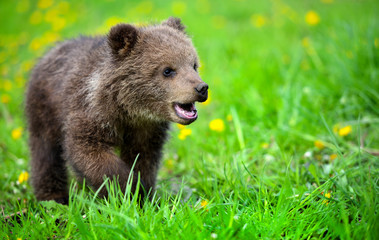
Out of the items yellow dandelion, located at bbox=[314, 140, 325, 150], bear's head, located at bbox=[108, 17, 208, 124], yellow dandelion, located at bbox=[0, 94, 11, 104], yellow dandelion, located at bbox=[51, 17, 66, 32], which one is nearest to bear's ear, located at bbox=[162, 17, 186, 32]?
bear's head, located at bbox=[108, 17, 208, 124]

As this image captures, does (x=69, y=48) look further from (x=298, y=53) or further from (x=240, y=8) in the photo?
(x=240, y=8)

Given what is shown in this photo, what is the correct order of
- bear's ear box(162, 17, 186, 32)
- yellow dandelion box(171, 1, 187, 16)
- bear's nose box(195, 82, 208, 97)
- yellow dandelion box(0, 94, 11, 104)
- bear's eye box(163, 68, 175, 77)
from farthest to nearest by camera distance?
yellow dandelion box(171, 1, 187, 16), yellow dandelion box(0, 94, 11, 104), bear's ear box(162, 17, 186, 32), bear's eye box(163, 68, 175, 77), bear's nose box(195, 82, 208, 97)

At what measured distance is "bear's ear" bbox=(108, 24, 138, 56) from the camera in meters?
3.08

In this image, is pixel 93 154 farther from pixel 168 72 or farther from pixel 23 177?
pixel 23 177

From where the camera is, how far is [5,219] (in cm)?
301

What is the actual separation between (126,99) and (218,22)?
5914mm

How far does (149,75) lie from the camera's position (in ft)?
10.2

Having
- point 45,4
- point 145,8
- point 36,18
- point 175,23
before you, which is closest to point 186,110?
point 175,23

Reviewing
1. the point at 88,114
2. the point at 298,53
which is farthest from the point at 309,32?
the point at 88,114

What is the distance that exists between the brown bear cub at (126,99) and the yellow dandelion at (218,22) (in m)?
4.96

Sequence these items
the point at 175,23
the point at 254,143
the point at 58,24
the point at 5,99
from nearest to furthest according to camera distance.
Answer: the point at 175,23 < the point at 254,143 < the point at 5,99 < the point at 58,24

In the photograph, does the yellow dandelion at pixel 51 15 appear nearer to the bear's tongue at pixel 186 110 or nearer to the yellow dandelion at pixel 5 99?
the yellow dandelion at pixel 5 99

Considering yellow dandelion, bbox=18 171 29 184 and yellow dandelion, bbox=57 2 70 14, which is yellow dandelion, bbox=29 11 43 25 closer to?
yellow dandelion, bbox=57 2 70 14

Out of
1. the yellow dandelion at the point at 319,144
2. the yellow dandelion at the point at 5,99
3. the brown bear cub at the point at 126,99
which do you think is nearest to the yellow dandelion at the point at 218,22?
the yellow dandelion at the point at 5,99
